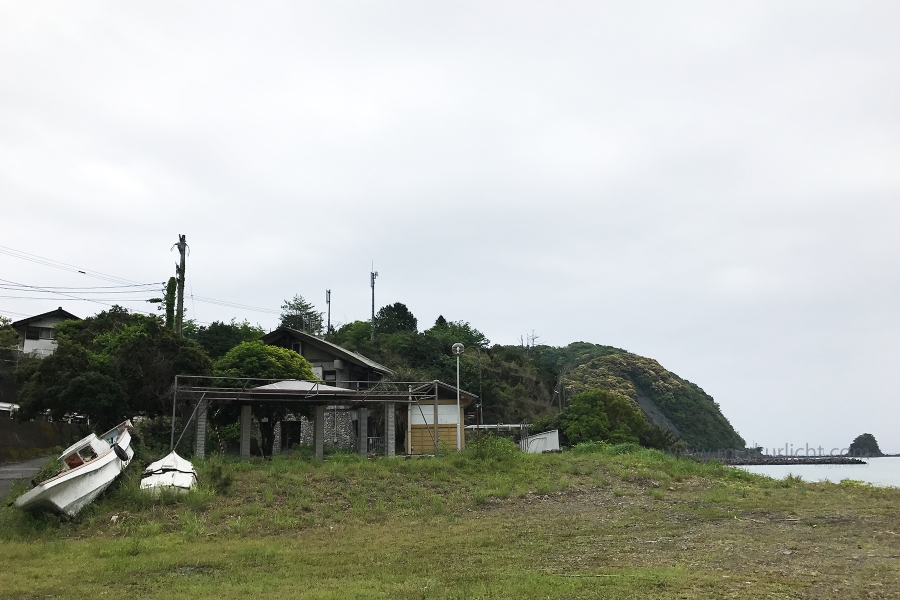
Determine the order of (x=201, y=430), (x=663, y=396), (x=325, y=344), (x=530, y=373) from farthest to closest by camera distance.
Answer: (x=663, y=396) → (x=530, y=373) → (x=325, y=344) → (x=201, y=430)

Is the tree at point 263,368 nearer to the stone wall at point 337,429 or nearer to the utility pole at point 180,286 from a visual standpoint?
the utility pole at point 180,286

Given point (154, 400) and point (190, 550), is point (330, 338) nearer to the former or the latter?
point (154, 400)

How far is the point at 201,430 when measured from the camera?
25.2 m

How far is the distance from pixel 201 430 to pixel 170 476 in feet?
20.3

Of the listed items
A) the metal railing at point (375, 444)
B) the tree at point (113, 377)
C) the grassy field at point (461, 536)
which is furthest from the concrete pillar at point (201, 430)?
the metal railing at point (375, 444)

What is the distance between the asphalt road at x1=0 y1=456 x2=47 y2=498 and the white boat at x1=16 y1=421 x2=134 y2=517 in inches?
97.8

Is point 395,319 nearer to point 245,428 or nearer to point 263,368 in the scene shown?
point 263,368

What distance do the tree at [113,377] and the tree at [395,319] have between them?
141 ft

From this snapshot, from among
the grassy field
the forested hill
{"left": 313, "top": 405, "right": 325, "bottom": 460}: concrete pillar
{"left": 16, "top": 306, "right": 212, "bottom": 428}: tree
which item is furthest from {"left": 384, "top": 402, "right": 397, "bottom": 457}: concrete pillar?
the forested hill

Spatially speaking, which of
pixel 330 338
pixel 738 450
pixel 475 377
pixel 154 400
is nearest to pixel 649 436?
pixel 475 377

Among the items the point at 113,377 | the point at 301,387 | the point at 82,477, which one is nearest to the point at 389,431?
the point at 301,387

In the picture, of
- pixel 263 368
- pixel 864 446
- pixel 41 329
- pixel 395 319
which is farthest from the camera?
pixel 864 446

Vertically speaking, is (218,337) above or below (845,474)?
above

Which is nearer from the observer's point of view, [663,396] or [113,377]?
[113,377]
